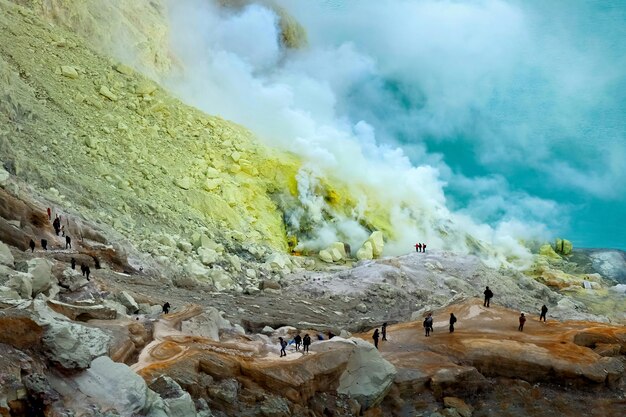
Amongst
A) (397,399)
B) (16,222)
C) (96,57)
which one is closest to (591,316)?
(397,399)

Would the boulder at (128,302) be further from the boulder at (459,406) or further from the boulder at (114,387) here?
the boulder at (459,406)

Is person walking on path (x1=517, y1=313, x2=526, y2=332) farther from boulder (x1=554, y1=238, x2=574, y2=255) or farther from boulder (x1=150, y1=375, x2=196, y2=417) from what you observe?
boulder (x1=554, y1=238, x2=574, y2=255)

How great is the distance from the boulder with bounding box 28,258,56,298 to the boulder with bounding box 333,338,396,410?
754cm

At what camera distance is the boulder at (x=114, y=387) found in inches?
414

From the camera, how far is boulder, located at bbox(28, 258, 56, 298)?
14.4m

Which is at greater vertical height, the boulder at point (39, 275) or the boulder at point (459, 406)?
the boulder at point (39, 275)

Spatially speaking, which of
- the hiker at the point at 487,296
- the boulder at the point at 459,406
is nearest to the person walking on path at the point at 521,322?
the hiker at the point at 487,296

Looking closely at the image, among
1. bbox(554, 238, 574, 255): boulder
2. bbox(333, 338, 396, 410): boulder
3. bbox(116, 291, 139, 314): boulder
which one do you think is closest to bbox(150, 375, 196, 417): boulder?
bbox(333, 338, 396, 410): boulder

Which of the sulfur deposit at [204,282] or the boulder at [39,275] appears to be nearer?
the sulfur deposit at [204,282]

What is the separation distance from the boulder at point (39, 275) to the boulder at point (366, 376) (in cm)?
754

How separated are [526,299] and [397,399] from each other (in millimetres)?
15328

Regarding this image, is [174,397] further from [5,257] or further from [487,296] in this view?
[487,296]


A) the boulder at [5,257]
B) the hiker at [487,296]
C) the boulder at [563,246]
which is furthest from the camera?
the boulder at [563,246]

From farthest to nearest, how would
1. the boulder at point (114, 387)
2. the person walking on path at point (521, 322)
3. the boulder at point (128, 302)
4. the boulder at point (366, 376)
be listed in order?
the person walking on path at point (521, 322) → the boulder at point (128, 302) → the boulder at point (366, 376) → the boulder at point (114, 387)
